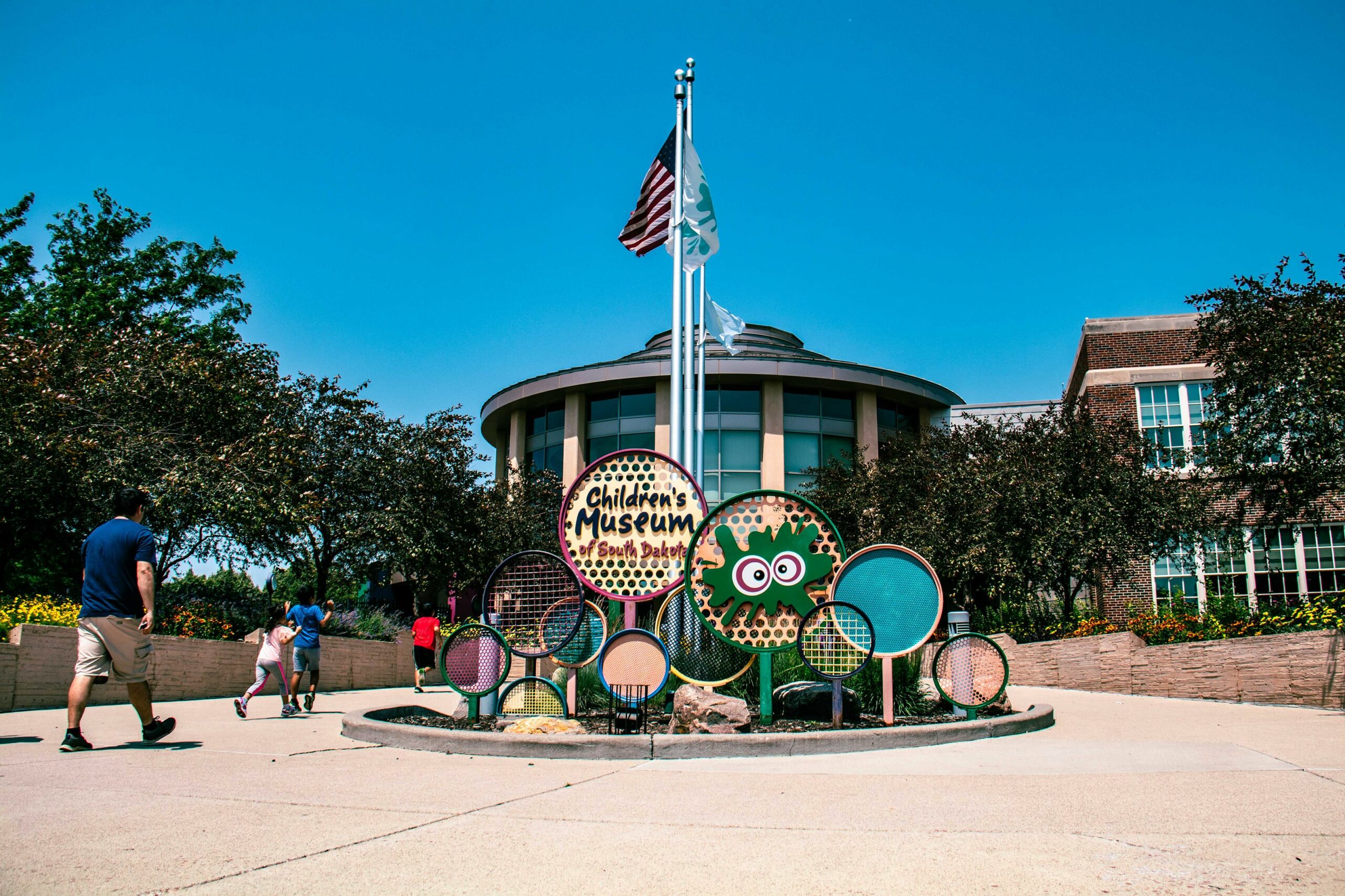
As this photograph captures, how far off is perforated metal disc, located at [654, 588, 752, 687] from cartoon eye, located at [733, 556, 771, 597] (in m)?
0.54

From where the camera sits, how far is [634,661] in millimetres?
8992

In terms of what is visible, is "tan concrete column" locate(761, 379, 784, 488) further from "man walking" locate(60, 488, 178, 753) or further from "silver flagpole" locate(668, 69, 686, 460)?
"man walking" locate(60, 488, 178, 753)

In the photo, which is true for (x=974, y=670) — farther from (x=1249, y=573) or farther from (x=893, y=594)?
(x=1249, y=573)

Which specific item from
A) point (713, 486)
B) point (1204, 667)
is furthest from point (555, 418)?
point (1204, 667)

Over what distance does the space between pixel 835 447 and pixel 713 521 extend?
26.3 metres

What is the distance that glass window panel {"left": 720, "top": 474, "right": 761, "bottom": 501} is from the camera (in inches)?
1331

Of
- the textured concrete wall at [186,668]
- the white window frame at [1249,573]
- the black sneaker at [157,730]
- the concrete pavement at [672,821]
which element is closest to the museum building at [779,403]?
the white window frame at [1249,573]

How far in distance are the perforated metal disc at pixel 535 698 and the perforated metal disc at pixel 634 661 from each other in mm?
596

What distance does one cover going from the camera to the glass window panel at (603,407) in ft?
119

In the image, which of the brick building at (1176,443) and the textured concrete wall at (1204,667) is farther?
the brick building at (1176,443)

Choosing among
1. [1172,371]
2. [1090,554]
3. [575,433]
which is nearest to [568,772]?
[1090,554]

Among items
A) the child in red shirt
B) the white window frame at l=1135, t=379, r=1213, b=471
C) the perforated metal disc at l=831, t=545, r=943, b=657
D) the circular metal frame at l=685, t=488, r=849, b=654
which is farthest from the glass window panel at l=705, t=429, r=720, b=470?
the perforated metal disc at l=831, t=545, r=943, b=657

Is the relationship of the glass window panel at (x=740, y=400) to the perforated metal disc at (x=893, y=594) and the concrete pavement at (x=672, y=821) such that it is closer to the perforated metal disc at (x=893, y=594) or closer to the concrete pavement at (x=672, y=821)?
the perforated metal disc at (x=893, y=594)

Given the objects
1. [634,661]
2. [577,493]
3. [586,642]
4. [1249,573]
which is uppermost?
[577,493]
